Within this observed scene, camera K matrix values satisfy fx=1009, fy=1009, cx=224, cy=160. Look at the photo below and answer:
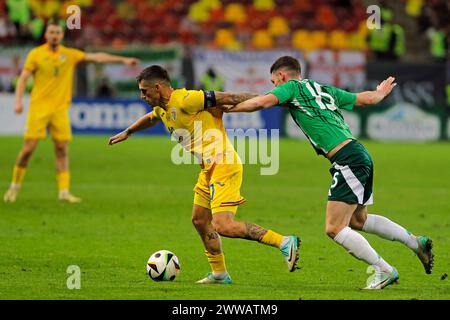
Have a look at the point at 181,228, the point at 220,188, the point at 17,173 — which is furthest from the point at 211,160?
the point at 17,173

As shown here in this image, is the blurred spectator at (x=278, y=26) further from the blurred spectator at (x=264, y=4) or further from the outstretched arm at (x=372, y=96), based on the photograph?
the outstretched arm at (x=372, y=96)

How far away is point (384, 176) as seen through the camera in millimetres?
19578

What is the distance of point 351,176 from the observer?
8.20 meters

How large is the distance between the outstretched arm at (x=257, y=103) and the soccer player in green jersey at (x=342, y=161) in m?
0.02

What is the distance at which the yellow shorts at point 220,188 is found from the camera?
27.6 ft

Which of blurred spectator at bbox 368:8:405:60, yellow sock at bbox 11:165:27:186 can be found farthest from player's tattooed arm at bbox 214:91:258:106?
blurred spectator at bbox 368:8:405:60

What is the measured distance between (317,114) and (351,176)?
22.9 inches

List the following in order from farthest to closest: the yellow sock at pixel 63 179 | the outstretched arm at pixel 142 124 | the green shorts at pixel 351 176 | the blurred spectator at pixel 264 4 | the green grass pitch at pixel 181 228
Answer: the blurred spectator at pixel 264 4 < the yellow sock at pixel 63 179 < the outstretched arm at pixel 142 124 < the green grass pitch at pixel 181 228 < the green shorts at pixel 351 176

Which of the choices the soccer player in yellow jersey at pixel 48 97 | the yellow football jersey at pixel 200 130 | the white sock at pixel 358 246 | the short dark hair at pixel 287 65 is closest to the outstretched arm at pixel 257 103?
the short dark hair at pixel 287 65

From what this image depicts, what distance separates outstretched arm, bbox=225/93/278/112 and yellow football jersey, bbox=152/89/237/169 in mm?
625

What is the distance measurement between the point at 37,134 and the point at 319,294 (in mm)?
7572

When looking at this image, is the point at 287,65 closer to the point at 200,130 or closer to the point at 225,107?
the point at 225,107

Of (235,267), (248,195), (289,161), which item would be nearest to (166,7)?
(289,161)
